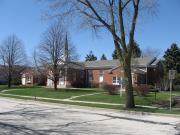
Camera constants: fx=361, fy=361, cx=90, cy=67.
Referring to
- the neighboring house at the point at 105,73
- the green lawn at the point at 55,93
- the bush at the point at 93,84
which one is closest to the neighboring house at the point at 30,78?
the neighboring house at the point at 105,73

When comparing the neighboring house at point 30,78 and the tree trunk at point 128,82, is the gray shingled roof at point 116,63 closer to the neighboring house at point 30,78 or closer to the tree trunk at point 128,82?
the neighboring house at point 30,78

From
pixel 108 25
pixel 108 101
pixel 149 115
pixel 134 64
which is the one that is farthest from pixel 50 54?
pixel 149 115

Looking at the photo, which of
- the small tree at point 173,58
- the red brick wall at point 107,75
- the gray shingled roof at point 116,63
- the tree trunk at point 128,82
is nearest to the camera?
the tree trunk at point 128,82

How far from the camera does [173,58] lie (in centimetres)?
7012

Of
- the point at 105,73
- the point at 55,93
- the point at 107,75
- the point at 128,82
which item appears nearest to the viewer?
the point at 128,82

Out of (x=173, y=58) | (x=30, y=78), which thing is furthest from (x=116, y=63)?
(x=30, y=78)

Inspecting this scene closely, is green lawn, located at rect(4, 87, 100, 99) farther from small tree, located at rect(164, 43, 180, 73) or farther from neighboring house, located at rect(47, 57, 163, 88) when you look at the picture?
small tree, located at rect(164, 43, 180, 73)

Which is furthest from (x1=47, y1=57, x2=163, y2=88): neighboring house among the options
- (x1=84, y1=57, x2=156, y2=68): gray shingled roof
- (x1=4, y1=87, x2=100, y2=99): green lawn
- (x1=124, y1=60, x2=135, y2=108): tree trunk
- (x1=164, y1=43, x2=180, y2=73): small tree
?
(x1=124, y1=60, x2=135, y2=108): tree trunk

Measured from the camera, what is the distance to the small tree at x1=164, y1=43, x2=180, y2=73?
68.9 metres

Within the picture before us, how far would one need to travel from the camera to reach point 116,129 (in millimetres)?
14055

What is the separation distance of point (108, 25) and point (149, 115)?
7190 mm

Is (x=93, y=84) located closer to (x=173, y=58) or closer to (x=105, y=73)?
(x=105, y=73)

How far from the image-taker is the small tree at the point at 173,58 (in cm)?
6894

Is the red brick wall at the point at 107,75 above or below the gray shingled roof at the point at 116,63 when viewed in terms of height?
below
